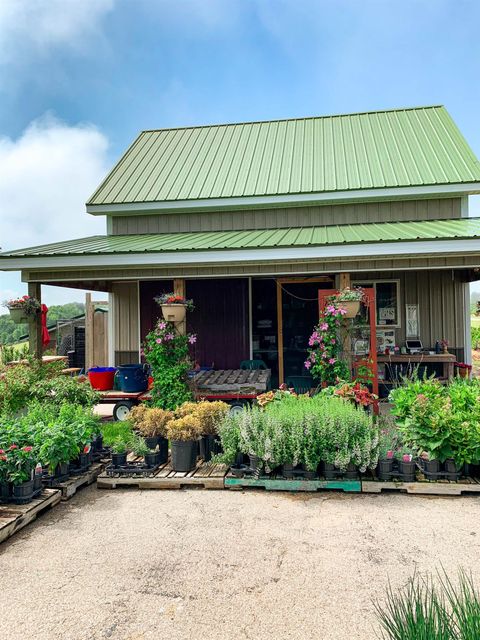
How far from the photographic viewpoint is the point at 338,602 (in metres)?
2.74

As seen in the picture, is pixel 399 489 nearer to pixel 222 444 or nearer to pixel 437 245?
pixel 222 444

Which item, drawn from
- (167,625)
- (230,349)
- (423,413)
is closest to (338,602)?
(167,625)

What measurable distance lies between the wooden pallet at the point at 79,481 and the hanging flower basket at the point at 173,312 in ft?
8.09

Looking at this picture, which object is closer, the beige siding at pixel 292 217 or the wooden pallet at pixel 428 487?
the wooden pallet at pixel 428 487

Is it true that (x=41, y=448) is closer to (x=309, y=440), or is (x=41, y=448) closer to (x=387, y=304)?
(x=309, y=440)

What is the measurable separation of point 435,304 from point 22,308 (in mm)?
7828

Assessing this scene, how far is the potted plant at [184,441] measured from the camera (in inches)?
194

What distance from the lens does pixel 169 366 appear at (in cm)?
708

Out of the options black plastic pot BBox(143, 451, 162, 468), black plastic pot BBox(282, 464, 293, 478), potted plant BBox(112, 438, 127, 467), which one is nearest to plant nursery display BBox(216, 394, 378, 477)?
black plastic pot BBox(282, 464, 293, 478)

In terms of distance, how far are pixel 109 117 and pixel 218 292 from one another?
13.4m

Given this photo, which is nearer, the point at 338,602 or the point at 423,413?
the point at 338,602

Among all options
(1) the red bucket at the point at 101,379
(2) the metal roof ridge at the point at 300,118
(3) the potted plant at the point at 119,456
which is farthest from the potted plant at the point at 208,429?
(2) the metal roof ridge at the point at 300,118

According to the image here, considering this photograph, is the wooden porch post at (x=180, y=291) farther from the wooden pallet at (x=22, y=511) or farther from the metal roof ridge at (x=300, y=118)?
the metal roof ridge at (x=300, y=118)

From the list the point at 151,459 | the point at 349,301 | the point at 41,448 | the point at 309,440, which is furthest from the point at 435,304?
the point at 41,448
